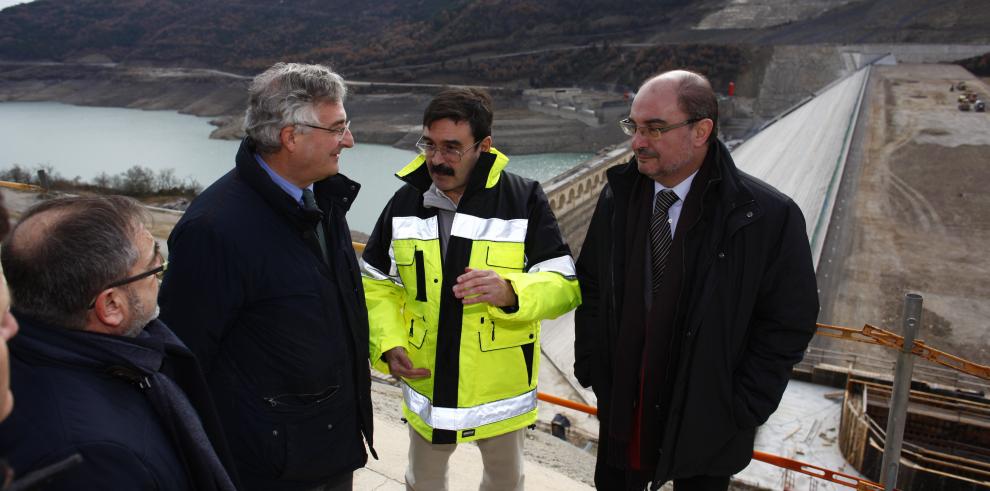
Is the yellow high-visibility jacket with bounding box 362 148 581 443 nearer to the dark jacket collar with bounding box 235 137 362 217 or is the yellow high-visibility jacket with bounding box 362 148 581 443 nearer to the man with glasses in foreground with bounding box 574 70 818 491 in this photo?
the man with glasses in foreground with bounding box 574 70 818 491

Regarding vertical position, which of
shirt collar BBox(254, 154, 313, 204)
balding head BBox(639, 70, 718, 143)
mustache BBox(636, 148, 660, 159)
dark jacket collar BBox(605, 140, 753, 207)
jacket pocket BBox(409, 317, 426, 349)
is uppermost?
balding head BBox(639, 70, 718, 143)

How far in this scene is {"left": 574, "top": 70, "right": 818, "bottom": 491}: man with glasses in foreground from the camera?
1957 mm

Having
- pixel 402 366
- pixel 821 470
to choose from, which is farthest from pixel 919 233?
pixel 402 366

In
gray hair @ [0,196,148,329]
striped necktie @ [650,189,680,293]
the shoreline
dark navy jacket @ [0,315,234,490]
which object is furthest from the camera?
the shoreline

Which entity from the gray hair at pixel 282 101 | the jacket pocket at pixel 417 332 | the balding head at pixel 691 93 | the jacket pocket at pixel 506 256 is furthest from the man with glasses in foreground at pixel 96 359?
the balding head at pixel 691 93

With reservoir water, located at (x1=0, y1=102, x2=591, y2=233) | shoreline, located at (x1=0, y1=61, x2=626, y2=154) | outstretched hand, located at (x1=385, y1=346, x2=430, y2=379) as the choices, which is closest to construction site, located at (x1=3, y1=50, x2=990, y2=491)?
outstretched hand, located at (x1=385, y1=346, x2=430, y2=379)

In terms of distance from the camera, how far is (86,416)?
112cm

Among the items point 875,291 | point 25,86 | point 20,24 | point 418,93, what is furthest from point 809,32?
point 20,24

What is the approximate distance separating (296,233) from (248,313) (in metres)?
0.25

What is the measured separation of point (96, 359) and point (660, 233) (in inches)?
60.4

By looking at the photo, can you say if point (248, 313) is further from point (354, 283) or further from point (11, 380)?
point (11, 380)

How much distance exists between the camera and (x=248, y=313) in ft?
6.06

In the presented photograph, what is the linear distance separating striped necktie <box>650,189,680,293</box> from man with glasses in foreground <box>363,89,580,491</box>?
31cm

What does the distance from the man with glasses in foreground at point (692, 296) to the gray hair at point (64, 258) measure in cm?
138
